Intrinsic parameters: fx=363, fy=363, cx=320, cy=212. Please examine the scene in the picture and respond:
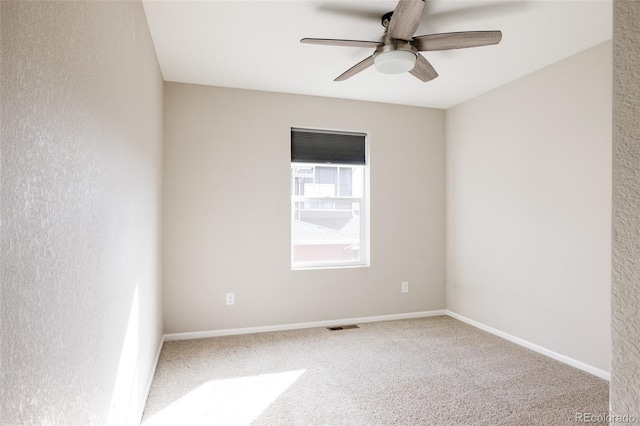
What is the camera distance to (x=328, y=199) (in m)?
4.00

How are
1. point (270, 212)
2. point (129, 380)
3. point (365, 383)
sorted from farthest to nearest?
1. point (270, 212)
2. point (365, 383)
3. point (129, 380)

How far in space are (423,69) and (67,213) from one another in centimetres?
235

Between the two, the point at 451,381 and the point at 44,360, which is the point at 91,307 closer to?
the point at 44,360

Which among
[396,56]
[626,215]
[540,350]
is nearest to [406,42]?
[396,56]

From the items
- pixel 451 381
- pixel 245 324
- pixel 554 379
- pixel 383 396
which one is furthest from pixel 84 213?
pixel 554 379

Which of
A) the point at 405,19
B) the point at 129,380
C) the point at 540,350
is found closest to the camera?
the point at 129,380

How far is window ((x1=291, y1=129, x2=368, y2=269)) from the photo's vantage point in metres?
3.89

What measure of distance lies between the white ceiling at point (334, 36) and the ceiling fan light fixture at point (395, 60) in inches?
10.2

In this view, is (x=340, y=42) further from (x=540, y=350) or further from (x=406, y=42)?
(x=540, y=350)

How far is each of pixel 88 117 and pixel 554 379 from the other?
3164mm

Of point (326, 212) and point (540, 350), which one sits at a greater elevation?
point (326, 212)

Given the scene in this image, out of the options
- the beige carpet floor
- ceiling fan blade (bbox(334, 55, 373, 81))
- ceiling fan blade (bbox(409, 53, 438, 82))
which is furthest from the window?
ceiling fan blade (bbox(409, 53, 438, 82))

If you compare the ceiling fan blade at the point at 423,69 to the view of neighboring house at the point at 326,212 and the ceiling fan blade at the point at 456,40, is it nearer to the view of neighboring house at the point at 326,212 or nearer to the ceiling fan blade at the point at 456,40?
the ceiling fan blade at the point at 456,40

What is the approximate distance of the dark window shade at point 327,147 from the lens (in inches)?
152
